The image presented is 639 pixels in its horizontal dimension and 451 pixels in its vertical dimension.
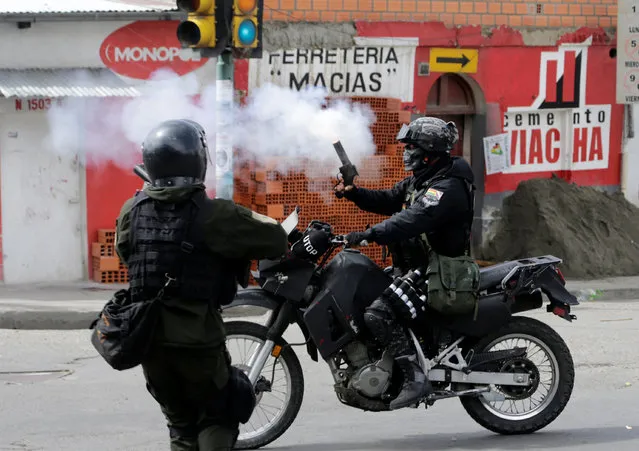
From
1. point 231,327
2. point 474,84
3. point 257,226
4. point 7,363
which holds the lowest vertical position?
point 7,363

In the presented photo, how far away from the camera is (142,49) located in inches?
544

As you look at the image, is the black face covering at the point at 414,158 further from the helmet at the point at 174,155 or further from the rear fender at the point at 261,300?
the helmet at the point at 174,155

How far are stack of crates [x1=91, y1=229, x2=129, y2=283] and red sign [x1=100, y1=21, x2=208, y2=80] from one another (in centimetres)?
188

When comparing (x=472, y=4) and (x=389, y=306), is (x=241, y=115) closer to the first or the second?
(x=472, y=4)

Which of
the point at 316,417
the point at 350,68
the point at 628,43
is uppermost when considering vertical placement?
the point at 628,43

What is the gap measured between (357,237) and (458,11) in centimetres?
939

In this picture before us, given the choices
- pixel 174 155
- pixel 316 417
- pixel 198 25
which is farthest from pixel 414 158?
Result: pixel 198 25

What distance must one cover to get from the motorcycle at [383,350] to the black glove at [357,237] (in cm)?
4

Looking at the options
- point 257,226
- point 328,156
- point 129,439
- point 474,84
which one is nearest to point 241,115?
point 328,156

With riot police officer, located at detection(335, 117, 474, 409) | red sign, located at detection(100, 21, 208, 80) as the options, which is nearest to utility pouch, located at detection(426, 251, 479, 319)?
riot police officer, located at detection(335, 117, 474, 409)

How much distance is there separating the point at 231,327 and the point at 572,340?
458 centimetres

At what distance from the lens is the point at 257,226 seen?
4.67 m

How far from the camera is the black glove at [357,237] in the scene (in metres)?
6.59

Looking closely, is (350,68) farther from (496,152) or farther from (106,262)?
(106,262)
